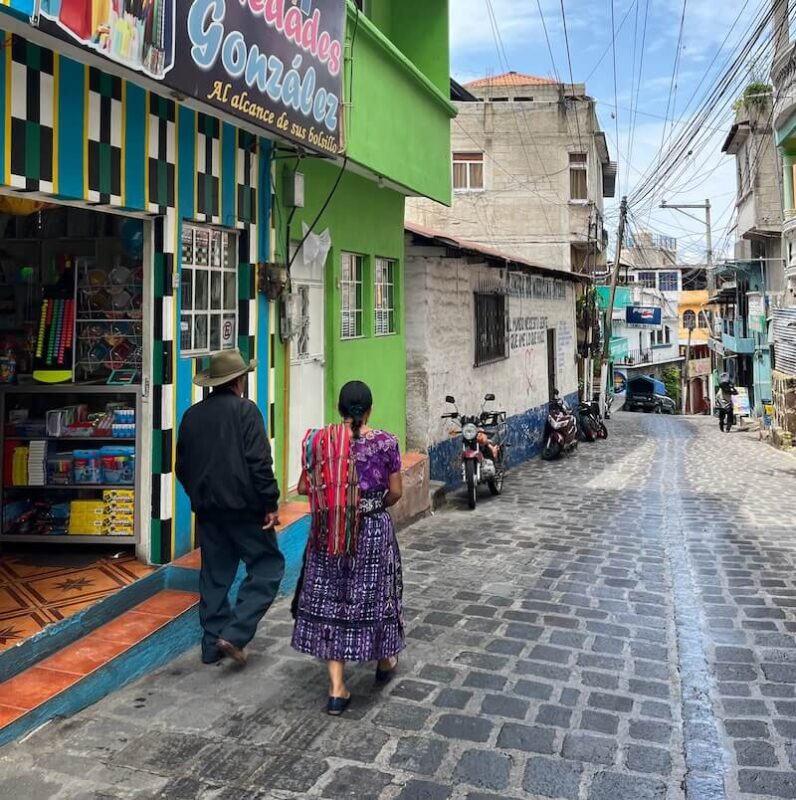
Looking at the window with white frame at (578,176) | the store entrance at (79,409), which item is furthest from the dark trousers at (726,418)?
the store entrance at (79,409)

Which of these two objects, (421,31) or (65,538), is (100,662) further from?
(421,31)

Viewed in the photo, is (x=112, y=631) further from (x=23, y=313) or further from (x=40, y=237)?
(x=40, y=237)

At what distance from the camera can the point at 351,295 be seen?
8.55 meters

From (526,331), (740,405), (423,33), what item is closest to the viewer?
(423,33)

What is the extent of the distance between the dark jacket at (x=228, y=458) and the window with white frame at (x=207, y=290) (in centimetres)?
125

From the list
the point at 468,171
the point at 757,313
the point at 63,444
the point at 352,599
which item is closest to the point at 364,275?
the point at 63,444

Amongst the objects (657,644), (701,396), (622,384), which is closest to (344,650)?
(657,644)

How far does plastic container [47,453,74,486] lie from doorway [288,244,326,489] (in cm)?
199

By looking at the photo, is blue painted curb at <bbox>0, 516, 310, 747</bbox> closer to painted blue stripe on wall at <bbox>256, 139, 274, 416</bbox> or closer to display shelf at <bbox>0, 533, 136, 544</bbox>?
display shelf at <bbox>0, 533, 136, 544</bbox>

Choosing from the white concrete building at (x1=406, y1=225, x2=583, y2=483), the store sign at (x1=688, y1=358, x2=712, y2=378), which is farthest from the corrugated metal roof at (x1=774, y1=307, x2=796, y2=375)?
the store sign at (x1=688, y1=358, x2=712, y2=378)

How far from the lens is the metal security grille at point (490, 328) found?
12852 millimetres

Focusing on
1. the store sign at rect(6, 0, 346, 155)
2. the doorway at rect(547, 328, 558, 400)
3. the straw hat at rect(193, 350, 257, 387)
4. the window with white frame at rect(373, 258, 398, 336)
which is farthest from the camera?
the doorway at rect(547, 328, 558, 400)

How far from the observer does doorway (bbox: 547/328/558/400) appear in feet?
61.2

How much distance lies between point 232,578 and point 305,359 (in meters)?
3.17
